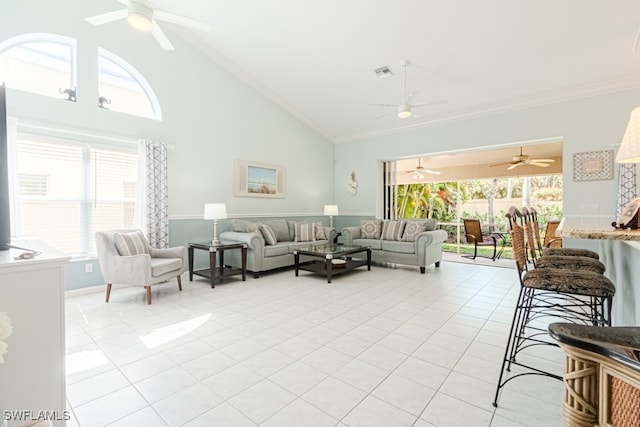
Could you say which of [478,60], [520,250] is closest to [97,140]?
[520,250]

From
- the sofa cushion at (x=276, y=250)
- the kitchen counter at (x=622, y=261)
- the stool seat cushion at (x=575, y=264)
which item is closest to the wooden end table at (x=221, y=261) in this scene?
the sofa cushion at (x=276, y=250)

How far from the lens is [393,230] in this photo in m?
6.06

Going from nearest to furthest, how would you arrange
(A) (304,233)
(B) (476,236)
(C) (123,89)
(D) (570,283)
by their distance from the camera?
(D) (570,283), (C) (123,89), (A) (304,233), (B) (476,236)

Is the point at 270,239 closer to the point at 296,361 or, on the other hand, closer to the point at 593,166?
the point at 296,361

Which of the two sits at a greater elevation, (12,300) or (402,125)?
(402,125)

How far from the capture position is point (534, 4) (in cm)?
336

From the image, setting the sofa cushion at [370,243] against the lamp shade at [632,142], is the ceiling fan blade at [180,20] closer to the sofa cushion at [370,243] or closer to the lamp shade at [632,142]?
the lamp shade at [632,142]

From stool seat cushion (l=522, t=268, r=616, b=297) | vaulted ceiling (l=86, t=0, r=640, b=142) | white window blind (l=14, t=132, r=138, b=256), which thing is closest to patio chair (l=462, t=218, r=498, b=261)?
vaulted ceiling (l=86, t=0, r=640, b=142)

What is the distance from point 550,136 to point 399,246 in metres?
3.12

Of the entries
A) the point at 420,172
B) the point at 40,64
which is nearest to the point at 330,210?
the point at 420,172

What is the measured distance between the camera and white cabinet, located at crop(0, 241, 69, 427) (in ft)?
4.03

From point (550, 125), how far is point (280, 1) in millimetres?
4722

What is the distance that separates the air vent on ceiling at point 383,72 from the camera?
4809mm

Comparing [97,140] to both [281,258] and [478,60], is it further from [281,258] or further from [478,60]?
[478,60]
